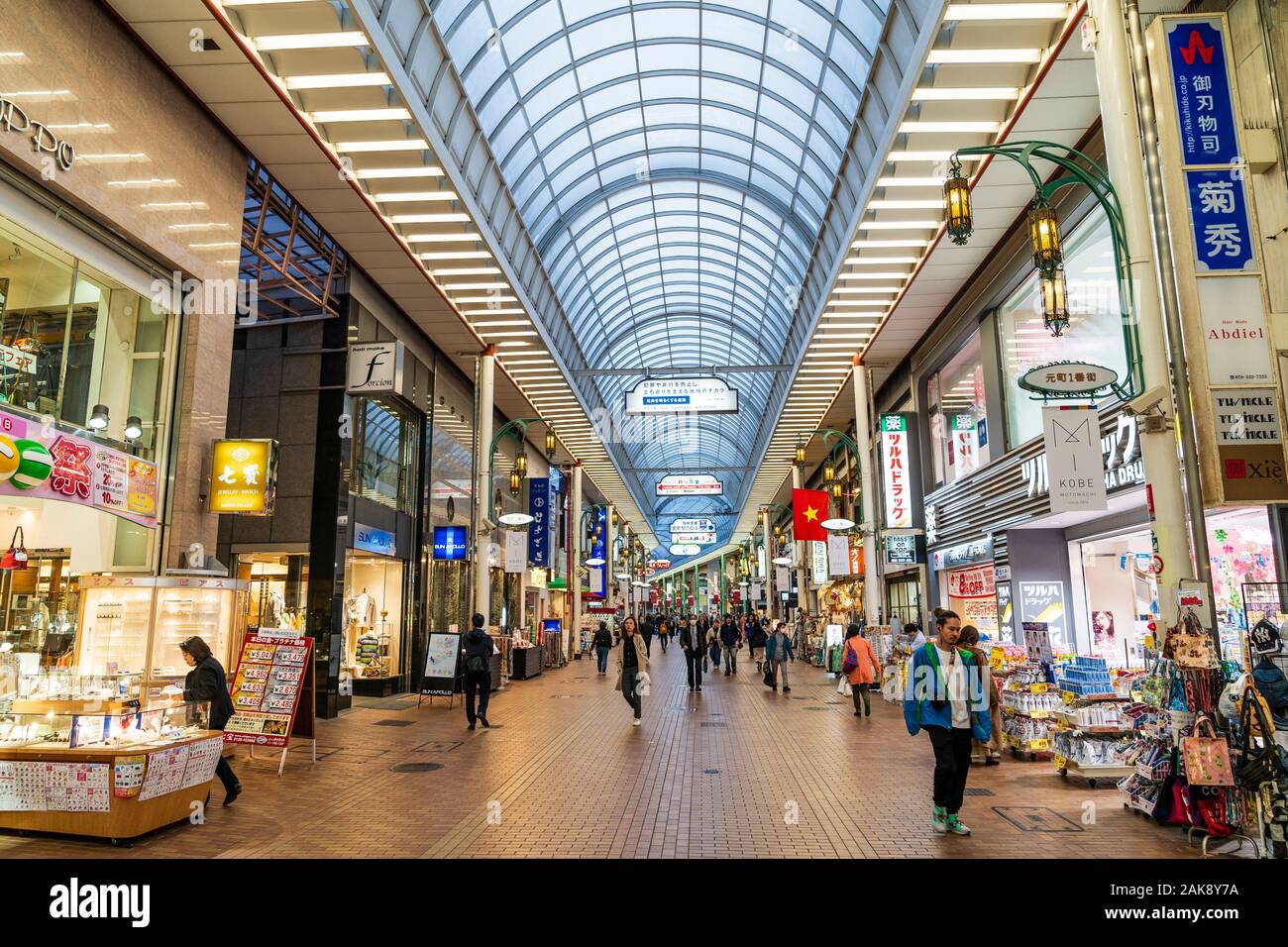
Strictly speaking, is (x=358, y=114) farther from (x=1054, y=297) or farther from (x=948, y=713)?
(x=948, y=713)

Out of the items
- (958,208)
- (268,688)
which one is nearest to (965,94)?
(958,208)

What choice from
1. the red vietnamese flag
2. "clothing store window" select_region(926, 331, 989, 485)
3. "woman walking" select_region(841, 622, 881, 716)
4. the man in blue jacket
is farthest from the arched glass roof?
the man in blue jacket

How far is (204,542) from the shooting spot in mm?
10023

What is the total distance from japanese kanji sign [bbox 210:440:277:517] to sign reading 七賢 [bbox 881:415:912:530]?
48.0 ft

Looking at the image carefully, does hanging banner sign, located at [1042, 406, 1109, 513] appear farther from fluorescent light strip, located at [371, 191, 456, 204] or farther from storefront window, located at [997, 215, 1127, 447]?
fluorescent light strip, located at [371, 191, 456, 204]

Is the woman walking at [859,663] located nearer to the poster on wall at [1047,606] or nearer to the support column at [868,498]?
the poster on wall at [1047,606]

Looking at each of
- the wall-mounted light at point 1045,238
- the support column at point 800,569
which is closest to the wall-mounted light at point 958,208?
the wall-mounted light at point 1045,238

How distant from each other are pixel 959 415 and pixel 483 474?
1076 cm

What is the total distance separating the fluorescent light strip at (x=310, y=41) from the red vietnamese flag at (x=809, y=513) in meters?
18.1

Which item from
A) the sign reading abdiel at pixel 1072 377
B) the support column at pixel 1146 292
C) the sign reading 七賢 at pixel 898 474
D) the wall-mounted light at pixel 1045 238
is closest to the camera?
the support column at pixel 1146 292

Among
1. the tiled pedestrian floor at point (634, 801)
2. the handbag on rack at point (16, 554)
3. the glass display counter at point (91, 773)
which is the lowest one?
the tiled pedestrian floor at point (634, 801)

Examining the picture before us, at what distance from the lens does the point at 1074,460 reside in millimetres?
8648

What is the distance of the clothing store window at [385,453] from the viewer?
15164 mm

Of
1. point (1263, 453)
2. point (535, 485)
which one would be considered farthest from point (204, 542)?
point (535, 485)
